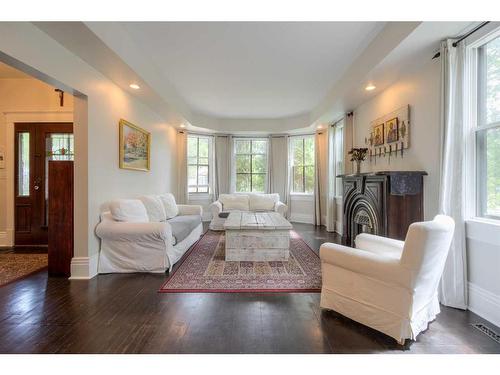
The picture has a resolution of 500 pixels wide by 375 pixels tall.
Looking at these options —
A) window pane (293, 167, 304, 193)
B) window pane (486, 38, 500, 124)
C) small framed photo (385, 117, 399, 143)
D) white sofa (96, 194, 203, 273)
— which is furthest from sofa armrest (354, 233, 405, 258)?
window pane (293, 167, 304, 193)

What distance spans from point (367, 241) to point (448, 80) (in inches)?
63.9

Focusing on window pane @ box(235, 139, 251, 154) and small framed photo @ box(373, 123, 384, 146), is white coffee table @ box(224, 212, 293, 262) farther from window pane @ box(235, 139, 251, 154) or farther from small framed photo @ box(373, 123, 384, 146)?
window pane @ box(235, 139, 251, 154)

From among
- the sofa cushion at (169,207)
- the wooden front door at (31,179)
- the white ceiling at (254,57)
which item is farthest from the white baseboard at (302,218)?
the wooden front door at (31,179)

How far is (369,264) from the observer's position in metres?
1.80

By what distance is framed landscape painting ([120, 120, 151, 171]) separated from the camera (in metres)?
3.73

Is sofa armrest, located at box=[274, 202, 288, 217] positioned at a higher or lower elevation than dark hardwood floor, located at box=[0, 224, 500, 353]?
higher

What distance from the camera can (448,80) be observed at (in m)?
2.32

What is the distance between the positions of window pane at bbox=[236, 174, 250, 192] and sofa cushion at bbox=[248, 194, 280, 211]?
88cm

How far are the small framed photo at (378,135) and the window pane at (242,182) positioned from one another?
3.84 m

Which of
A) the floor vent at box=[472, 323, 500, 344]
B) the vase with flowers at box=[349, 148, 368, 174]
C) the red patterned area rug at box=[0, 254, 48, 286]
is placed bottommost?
the floor vent at box=[472, 323, 500, 344]

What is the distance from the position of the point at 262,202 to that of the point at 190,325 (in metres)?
4.39

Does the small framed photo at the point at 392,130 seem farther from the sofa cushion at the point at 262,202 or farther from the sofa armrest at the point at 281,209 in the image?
the sofa cushion at the point at 262,202
